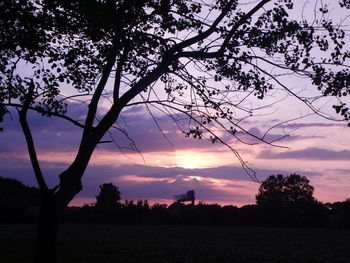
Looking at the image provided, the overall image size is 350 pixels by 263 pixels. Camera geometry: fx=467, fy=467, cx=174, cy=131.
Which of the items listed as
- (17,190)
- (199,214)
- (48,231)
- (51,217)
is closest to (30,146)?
(51,217)

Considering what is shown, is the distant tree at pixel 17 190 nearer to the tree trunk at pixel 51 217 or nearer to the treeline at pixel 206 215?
the treeline at pixel 206 215

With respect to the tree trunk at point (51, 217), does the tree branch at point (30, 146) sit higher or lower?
higher

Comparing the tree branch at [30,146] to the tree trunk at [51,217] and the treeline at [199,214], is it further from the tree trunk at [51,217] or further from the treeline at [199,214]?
the treeline at [199,214]

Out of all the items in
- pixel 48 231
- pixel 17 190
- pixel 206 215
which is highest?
pixel 17 190

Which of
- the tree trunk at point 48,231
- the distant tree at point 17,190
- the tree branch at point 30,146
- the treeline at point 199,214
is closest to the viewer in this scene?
the tree trunk at point 48,231

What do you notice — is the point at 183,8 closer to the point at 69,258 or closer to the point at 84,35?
the point at 84,35

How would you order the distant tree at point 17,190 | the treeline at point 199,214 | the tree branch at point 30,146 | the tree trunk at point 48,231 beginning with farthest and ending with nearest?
the distant tree at point 17,190
the treeline at point 199,214
the tree branch at point 30,146
the tree trunk at point 48,231

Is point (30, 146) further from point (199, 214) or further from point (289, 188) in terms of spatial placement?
point (289, 188)

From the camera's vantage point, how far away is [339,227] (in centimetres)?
6956

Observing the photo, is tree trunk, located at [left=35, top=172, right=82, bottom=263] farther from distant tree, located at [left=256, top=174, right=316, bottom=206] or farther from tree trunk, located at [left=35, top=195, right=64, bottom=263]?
distant tree, located at [left=256, top=174, right=316, bottom=206]

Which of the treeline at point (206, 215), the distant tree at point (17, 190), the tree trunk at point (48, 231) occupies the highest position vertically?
the distant tree at point (17, 190)

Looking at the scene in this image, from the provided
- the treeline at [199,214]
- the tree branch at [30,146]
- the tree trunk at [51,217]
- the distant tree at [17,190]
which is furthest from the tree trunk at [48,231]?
the distant tree at [17,190]

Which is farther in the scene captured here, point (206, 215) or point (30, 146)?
point (206, 215)

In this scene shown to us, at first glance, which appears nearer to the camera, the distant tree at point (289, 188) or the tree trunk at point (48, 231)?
the tree trunk at point (48, 231)
